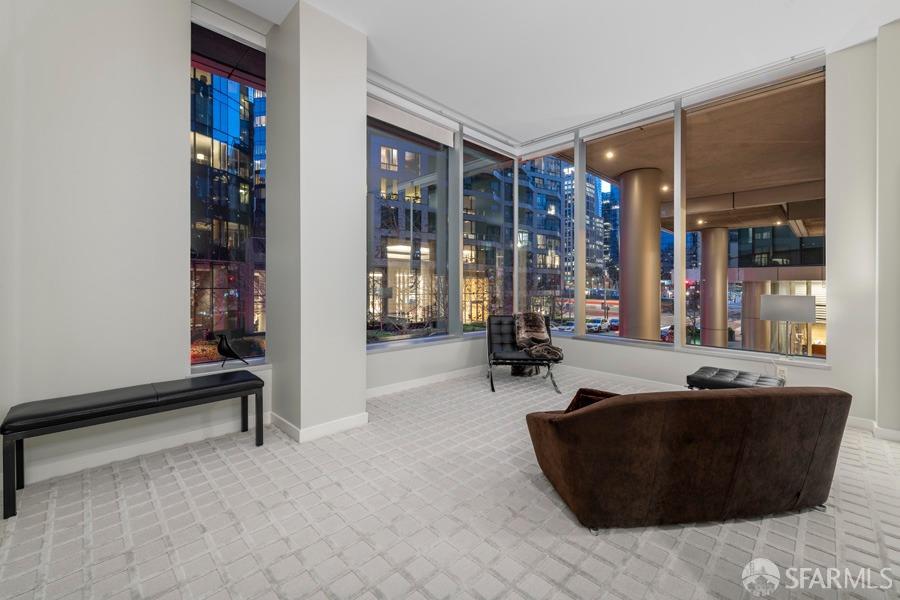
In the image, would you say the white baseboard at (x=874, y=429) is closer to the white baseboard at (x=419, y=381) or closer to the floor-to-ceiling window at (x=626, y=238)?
the floor-to-ceiling window at (x=626, y=238)

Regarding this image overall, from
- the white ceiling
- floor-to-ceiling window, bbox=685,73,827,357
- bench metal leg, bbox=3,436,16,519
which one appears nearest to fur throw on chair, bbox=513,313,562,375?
floor-to-ceiling window, bbox=685,73,827,357

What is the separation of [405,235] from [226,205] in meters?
2.03

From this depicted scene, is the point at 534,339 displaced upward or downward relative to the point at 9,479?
upward

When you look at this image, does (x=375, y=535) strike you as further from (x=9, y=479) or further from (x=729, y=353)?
(x=729, y=353)

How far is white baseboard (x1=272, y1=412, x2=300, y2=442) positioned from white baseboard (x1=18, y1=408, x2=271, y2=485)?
0.29 metres

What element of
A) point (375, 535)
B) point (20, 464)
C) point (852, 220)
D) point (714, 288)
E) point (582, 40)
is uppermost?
point (582, 40)

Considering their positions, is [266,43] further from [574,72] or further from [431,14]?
[574,72]

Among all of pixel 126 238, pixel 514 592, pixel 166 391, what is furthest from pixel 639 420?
pixel 126 238

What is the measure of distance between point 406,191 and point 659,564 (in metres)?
4.35

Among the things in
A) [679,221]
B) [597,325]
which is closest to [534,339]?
[597,325]

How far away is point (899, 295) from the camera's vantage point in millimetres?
3051

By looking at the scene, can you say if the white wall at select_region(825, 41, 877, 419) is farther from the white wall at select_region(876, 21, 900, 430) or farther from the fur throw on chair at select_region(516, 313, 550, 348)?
the fur throw on chair at select_region(516, 313, 550, 348)

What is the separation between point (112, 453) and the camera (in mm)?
2615
